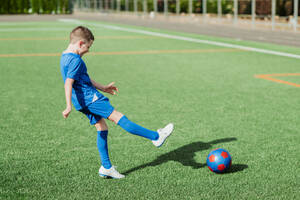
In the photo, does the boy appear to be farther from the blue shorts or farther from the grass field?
the grass field

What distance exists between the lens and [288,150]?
5.30m

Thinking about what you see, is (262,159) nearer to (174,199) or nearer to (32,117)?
(174,199)

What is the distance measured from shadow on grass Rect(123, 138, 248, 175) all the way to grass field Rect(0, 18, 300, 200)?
0.04ft

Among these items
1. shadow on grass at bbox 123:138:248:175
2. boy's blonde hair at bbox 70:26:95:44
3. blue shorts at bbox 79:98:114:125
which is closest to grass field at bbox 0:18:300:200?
shadow on grass at bbox 123:138:248:175

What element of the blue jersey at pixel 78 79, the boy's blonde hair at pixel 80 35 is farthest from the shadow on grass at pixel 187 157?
the boy's blonde hair at pixel 80 35

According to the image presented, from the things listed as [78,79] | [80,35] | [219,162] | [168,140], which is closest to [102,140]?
[78,79]

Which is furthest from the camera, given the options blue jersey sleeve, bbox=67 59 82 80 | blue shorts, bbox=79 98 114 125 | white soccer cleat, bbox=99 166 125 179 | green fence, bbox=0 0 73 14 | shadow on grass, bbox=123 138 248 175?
green fence, bbox=0 0 73 14

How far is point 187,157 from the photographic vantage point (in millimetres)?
5070

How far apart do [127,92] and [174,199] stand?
5.37 m

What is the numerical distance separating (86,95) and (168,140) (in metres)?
1.88

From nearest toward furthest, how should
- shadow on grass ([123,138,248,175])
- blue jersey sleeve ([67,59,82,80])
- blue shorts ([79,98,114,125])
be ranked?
1. blue jersey sleeve ([67,59,82,80])
2. blue shorts ([79,98,114,125])
3. shadow on grass ([123,138,248,175])

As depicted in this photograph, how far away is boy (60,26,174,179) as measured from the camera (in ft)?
13.3

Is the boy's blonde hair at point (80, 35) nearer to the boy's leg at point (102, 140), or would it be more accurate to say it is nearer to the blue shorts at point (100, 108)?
the blue shorts at point (100, 108)

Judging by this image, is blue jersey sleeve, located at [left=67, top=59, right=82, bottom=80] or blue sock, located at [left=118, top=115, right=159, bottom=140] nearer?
blue jersey sleeve, located at [left=67, top=59, right=82, bottom=80]
